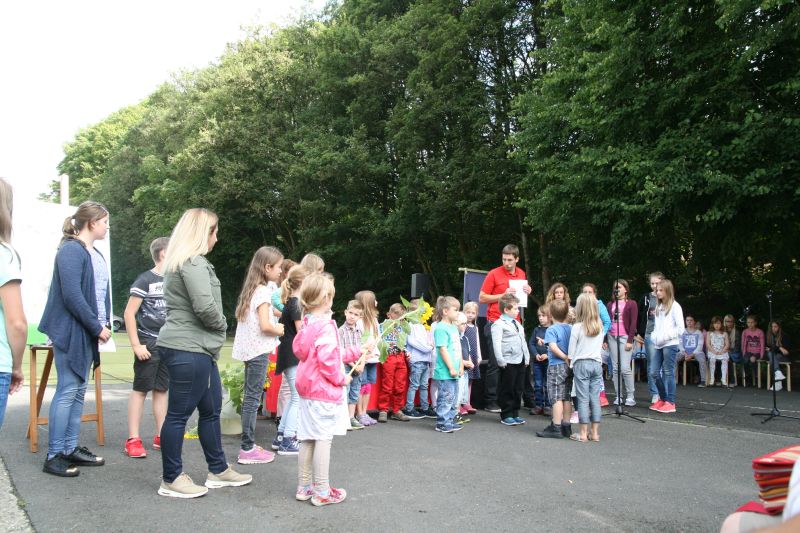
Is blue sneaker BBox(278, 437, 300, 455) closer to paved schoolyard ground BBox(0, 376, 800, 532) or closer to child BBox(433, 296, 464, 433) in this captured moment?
paved schoolyard ground BBox(0, 376, 800, 532)

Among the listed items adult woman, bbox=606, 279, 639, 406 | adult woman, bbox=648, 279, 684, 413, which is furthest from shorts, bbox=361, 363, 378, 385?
adult woman, bbox=648, 279, 684, 413

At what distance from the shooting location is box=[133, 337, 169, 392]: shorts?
623 centimetres

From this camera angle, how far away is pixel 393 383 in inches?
365

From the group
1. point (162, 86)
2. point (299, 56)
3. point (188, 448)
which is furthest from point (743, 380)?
point (162, 86)

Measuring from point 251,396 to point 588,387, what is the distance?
396cm

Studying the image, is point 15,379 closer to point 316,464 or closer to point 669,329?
point 316,464

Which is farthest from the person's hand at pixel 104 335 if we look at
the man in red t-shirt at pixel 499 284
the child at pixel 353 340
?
the man in red t-shirt at pixel 499 284

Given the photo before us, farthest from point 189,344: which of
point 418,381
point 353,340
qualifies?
point 418,381

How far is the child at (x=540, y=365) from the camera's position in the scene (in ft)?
32.5

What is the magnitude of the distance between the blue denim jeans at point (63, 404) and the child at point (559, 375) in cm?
514

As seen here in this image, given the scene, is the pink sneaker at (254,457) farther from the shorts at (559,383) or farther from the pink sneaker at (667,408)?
the pink sneaker at (667,408)

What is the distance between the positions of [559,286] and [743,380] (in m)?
8.29

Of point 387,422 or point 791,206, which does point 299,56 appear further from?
point 387,422

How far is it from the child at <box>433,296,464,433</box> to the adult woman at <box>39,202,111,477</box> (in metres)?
4.14
